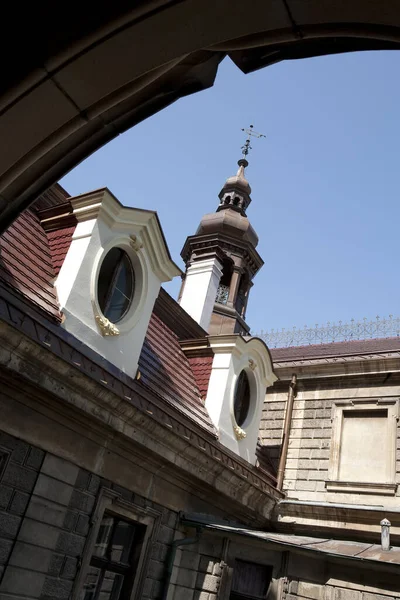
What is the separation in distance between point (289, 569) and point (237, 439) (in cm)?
268

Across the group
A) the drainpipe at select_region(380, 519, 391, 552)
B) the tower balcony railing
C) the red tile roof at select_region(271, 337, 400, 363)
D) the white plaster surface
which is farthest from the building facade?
the tower balcony railing

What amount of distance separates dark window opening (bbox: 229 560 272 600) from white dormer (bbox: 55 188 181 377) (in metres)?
4.53

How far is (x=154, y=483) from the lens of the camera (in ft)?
30.0

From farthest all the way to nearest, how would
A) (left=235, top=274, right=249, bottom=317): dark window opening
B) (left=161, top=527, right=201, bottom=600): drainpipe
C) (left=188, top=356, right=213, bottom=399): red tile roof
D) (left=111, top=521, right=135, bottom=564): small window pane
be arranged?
(left=235, top=274, right=249, bottom=317): dark window opening → (left=188, top=356, right=213, bottom=399): red tile roof → (left=161, top=527, right=201, bottom=600): drainpipe → (left=111, top=521, right=135, bottom=564): small window pane

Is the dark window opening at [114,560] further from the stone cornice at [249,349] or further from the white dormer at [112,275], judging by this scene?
the stone cornice at [249,349]

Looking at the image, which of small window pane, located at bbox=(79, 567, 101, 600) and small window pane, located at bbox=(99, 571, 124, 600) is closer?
small window pane, located at bbox=(79, 567, 101, 600)

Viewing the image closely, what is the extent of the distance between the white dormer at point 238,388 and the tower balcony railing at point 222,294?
483cm

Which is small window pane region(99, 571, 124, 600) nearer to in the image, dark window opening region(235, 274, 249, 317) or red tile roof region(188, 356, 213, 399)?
red tile roof region(188, 356, 213, 399)

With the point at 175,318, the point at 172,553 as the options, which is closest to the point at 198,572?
the point at 172,553

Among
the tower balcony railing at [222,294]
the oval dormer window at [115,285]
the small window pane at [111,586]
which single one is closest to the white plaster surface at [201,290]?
the tower balcony railing at [222,294]

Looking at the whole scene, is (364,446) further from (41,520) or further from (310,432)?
(41,520)

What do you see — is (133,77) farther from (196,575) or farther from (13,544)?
(196,575)

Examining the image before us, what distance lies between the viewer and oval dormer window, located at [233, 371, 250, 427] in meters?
12.6

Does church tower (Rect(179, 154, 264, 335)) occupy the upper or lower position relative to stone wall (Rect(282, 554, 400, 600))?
upper
